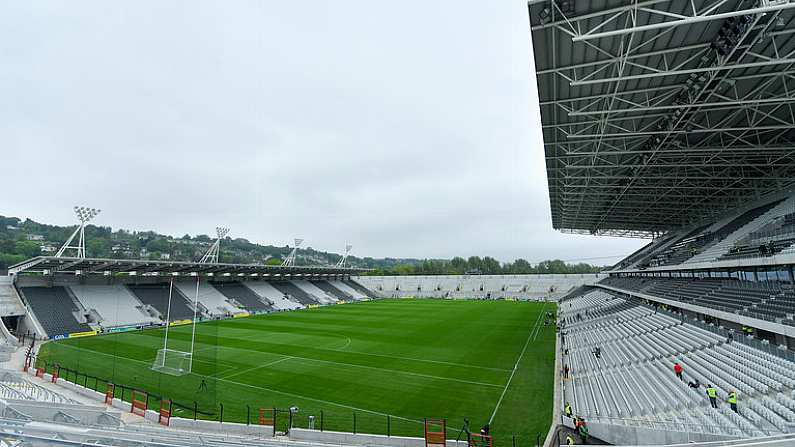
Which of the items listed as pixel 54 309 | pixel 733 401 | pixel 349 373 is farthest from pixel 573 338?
pixel 54 309

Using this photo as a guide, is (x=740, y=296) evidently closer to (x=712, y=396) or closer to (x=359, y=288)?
(x=712, y=396)

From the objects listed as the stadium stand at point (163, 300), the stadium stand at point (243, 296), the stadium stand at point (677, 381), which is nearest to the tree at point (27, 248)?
the stadium stand at point (163, 300)

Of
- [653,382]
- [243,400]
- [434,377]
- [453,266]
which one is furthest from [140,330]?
[453,266]

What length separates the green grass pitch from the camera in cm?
1442

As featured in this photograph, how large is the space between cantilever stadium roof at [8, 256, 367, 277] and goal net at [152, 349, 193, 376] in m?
16.5

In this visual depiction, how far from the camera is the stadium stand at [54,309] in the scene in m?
30.7

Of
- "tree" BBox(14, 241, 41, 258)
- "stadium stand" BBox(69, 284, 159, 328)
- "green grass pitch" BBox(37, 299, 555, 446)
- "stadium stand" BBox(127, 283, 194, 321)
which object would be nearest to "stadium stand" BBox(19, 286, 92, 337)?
"stadium stand" BBox(69, 284, 159, 328)

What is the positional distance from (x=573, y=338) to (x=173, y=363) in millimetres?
24490

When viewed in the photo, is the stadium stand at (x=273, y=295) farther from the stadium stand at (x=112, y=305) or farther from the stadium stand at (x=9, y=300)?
the stadium stand at (x=9, y=300)

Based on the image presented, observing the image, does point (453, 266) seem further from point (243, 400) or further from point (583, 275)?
point (243, 400)

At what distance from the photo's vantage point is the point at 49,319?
31062mm

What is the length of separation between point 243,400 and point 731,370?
56.7 ft

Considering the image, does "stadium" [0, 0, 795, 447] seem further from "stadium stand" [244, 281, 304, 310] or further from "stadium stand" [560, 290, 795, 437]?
"stadium stand" [244, 281, 304, 310]

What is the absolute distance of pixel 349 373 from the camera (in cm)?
1995
